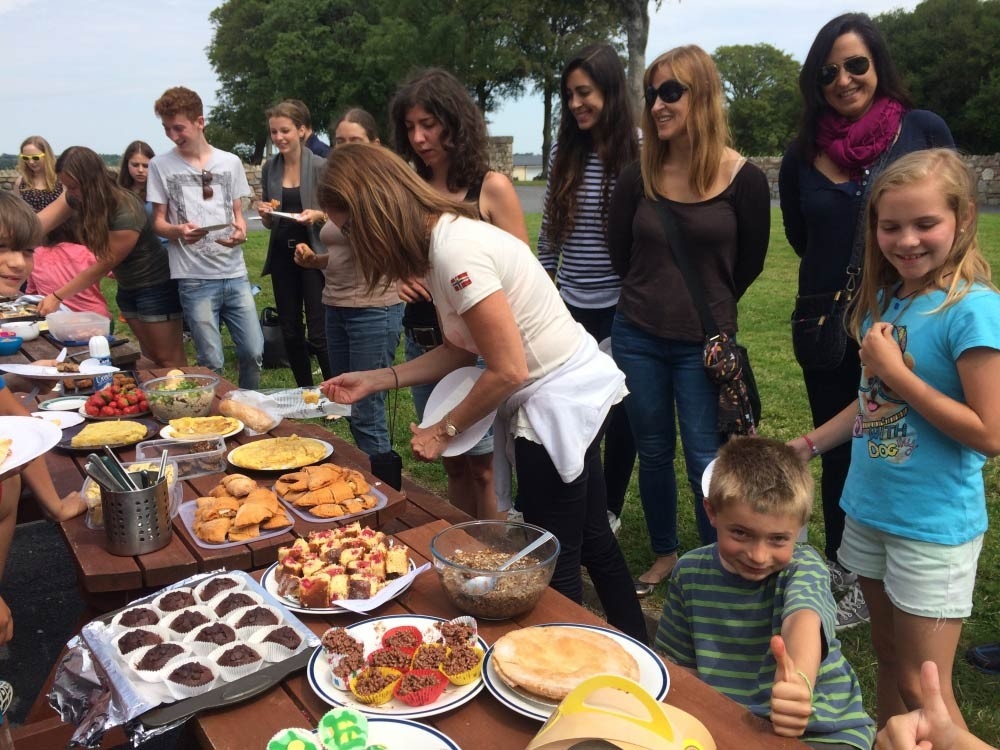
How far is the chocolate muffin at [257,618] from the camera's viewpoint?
158 centimetres

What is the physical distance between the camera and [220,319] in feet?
17.7

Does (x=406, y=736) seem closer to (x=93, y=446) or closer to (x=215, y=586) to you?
(x=215, y=586)

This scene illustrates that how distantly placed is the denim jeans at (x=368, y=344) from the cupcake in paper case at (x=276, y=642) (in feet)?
7.52

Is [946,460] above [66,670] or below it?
above

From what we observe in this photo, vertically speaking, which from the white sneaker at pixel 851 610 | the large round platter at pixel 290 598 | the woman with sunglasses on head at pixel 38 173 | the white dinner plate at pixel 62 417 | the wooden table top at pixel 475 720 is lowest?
the white sneaker at pixel 851 610

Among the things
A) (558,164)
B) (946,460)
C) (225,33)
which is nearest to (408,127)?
(558,164)

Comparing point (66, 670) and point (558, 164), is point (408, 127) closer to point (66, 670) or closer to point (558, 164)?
point (558, 164)

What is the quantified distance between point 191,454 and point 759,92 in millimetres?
70518

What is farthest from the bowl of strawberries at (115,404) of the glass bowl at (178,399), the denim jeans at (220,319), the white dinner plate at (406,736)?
the white dinner plate at (406,736)

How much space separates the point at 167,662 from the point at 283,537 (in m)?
0.63

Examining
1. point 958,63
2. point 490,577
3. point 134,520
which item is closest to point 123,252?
point 134,520

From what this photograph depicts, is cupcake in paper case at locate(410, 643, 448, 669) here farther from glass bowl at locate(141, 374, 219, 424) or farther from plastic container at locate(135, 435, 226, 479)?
glass bowl at locate(141, 374, 219, 424)

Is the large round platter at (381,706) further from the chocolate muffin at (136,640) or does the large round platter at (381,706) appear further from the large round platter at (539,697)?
the chocolate muffin at (136,640)

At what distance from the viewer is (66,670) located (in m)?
1.51
